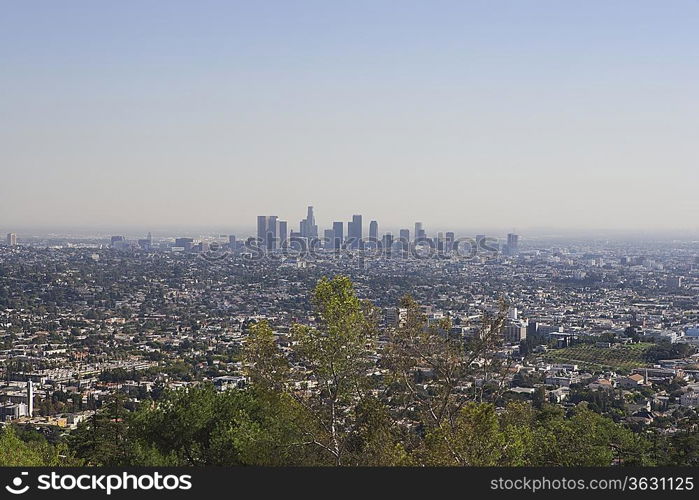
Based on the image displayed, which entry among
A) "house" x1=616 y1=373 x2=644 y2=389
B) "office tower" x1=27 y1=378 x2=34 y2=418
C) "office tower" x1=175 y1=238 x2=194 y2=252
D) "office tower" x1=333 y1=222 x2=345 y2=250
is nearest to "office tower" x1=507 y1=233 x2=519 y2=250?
"office tower" x1=333 y1=222 x2=345 y2=250

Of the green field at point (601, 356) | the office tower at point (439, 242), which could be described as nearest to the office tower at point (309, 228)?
the office tower at point (439, 242)

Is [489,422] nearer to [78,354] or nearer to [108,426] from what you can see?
[108,426]

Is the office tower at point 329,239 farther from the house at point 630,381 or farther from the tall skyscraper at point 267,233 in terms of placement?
the house at point 630,381

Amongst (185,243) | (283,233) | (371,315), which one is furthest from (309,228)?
(371,315)

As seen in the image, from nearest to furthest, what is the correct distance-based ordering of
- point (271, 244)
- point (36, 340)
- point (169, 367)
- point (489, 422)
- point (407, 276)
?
point (489, 422) < point (169, 367) < point (36, 340) < point (407, 276) < point (271, 244)

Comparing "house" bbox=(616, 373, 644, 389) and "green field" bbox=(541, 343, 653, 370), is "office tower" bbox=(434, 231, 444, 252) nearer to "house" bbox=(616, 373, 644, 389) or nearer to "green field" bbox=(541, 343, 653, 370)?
"green field" bbox=(541, 343, 653, 370)

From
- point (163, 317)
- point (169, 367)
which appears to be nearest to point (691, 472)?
point (169, 367)
